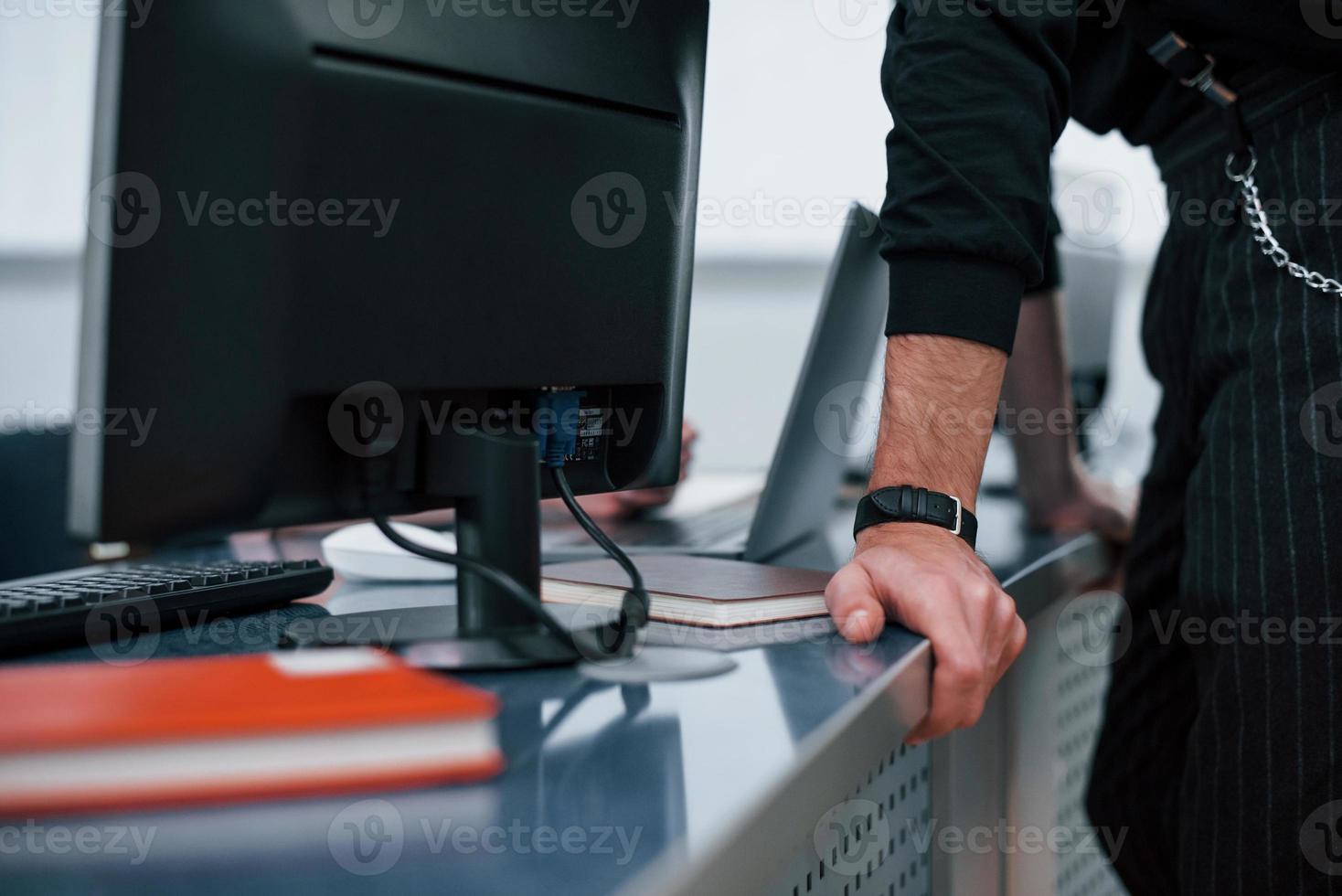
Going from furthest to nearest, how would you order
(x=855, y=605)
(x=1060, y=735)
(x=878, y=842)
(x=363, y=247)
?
1. (x=1060, y=735)
2. (x=878, y=842)
3. (x=855, y=605)
4. (x=363, y=247)

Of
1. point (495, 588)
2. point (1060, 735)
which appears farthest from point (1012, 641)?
point (1060, 735)

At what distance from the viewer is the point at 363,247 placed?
0.59m

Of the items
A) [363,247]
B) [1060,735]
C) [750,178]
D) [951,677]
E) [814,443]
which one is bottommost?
[1060,735]

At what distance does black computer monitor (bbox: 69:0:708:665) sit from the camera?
1.69 ft

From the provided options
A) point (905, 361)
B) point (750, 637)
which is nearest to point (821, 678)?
point (750, 637)

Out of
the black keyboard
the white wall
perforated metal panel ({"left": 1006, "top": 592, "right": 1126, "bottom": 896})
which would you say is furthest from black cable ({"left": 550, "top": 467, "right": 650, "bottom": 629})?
the white wall

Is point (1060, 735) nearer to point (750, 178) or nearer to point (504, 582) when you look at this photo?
point (504, 582)

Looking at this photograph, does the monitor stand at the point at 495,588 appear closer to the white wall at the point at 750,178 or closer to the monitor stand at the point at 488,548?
the monitor stand at the point at 488,548

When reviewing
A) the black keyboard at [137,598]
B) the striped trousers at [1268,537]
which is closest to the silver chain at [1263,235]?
the striped trousers at [1268,537]

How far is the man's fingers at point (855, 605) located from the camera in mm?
673

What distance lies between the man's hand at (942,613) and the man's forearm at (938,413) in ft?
0.30

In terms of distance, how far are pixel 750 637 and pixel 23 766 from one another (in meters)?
0.42

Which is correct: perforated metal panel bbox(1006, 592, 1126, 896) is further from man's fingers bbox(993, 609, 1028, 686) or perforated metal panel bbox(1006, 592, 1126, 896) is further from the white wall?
the white wall

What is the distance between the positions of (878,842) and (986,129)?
0.61 metres
